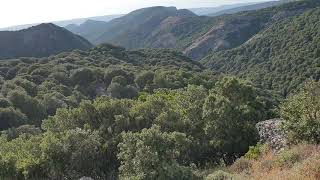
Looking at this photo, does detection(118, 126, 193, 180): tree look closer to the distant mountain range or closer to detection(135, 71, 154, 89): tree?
detection(135, 71, 154, 89): tree

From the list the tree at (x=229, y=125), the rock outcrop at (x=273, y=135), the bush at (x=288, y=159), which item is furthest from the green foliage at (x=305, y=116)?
the tree at (x=229, y=125)

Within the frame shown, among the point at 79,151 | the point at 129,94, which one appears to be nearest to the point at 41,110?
the point at 129,94

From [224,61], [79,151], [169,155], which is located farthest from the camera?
[224,61]

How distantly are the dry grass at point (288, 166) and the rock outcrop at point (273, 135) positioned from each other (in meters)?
1.24

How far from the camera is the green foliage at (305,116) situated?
734 inches

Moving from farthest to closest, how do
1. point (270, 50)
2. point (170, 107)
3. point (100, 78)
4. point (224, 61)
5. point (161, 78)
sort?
point (224, 61) → point (270, 50) → point (100, 78) → point (161, 78) → point (170, 107)

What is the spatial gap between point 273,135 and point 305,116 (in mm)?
2904

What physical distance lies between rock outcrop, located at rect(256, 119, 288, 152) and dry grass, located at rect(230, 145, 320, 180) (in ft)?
4.07

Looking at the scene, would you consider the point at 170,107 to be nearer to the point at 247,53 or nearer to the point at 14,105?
the point at 14,105

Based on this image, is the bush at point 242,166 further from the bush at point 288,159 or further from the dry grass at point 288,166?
the bush at point 288,159

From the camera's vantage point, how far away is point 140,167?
1734 cm

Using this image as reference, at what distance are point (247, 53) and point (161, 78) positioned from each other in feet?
286

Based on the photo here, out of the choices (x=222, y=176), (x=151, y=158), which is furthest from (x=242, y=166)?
(x=151, y=158)

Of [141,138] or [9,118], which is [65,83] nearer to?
[9,118]
